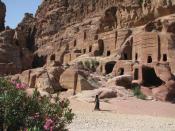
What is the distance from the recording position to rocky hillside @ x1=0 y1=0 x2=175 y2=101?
40188 mm

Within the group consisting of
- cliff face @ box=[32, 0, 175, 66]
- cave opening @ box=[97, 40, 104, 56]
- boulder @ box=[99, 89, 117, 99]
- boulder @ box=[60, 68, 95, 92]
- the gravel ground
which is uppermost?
cliff face @ box=[32, 0, 175, 66]

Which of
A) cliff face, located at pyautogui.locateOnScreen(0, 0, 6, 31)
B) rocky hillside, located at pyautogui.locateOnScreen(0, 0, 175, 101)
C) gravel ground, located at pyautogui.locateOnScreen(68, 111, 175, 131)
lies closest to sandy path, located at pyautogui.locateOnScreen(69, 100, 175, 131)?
gravel ground, located at pyautogui.locateOnScreen(68, 111, 175, 131)

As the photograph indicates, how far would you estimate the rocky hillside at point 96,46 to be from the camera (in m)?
40.2

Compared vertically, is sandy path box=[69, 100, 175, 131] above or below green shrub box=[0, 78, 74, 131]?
below

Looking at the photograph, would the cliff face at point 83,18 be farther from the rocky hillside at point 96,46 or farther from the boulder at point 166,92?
the boulder at point 166,92

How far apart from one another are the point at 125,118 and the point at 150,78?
21523mm

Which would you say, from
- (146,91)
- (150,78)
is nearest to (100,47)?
(150,78)

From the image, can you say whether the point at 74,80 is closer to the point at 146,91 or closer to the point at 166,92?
the point at 146,91

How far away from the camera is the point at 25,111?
9.04 m

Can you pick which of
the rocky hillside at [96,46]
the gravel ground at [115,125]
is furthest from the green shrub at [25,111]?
the rocky hillside at [96,46]

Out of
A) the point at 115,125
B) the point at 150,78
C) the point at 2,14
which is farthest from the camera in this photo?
the point at 2,14

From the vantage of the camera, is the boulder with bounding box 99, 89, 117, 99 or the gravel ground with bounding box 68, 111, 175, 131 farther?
the boulder with bounding box 99, 89, 117, 99

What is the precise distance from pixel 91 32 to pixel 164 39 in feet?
70.0

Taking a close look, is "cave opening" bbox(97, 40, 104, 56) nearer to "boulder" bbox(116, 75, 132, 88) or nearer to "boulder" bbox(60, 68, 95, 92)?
"boulder" bbox(116, 75, 132, 88)
